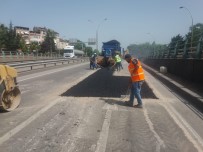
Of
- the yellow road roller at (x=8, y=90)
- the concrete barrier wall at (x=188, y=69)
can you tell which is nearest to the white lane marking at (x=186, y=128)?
the yellow road roller at (x=8, y=90)

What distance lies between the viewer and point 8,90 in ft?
Answer: 32.5

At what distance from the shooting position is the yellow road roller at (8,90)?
377 inches

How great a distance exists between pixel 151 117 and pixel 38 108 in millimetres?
3202

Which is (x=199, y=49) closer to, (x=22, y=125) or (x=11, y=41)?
(x=22, y=125)

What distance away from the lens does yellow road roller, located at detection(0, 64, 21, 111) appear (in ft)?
31.4

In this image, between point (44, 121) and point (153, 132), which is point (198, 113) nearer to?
point (153, 132)

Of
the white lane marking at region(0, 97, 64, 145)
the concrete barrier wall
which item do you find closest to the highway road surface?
the white lane marking at region(0, 97, 64, 145)

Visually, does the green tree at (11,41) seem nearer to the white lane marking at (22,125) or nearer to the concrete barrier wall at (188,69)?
the concrete barrier wall at (188,69)

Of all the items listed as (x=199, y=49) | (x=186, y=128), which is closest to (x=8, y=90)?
(x=186, y=128)

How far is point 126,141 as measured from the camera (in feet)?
22.3

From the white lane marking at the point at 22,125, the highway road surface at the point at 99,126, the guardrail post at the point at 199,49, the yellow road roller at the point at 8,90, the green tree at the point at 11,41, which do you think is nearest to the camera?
the highway road surface at the point at 99,126

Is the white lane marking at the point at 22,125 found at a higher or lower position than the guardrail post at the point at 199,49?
lower

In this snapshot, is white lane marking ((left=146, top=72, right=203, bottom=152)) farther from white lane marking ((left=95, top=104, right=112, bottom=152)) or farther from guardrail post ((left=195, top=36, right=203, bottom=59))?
guardrail post ((left=195, top=36, right=203, bottom=59))

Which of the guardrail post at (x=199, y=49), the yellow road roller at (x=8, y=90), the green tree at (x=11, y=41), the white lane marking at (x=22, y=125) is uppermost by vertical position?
the guardrail post at (x=199, y=49)
